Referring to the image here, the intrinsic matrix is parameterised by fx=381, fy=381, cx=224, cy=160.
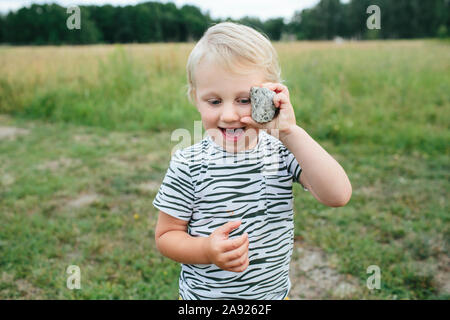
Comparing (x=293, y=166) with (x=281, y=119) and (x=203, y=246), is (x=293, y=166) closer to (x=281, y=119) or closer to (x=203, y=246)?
(x=281, y=119)

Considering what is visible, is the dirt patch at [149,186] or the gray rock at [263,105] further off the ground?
the gray rock at [263,105]

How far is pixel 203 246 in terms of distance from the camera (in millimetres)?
1147

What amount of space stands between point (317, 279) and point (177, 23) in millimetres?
9639

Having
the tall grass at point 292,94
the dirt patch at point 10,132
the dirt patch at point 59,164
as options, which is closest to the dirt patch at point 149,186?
the dirt patch at point 59,164

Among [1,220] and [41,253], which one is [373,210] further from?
[1,220]

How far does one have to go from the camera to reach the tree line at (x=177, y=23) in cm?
1038

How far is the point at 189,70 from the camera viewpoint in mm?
1245

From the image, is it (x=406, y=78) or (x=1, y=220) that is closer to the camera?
(x=1, y=220)

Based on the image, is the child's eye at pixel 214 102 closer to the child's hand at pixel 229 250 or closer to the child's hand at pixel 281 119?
the child's hand at pixel 281 119

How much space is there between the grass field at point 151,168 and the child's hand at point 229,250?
157 centimetres

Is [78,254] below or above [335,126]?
below

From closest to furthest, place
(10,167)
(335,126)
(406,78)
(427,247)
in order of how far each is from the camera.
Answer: (427,247) < (10,167) < (335,126) < (406,78)

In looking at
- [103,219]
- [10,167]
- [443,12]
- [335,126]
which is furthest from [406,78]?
[443,12]
